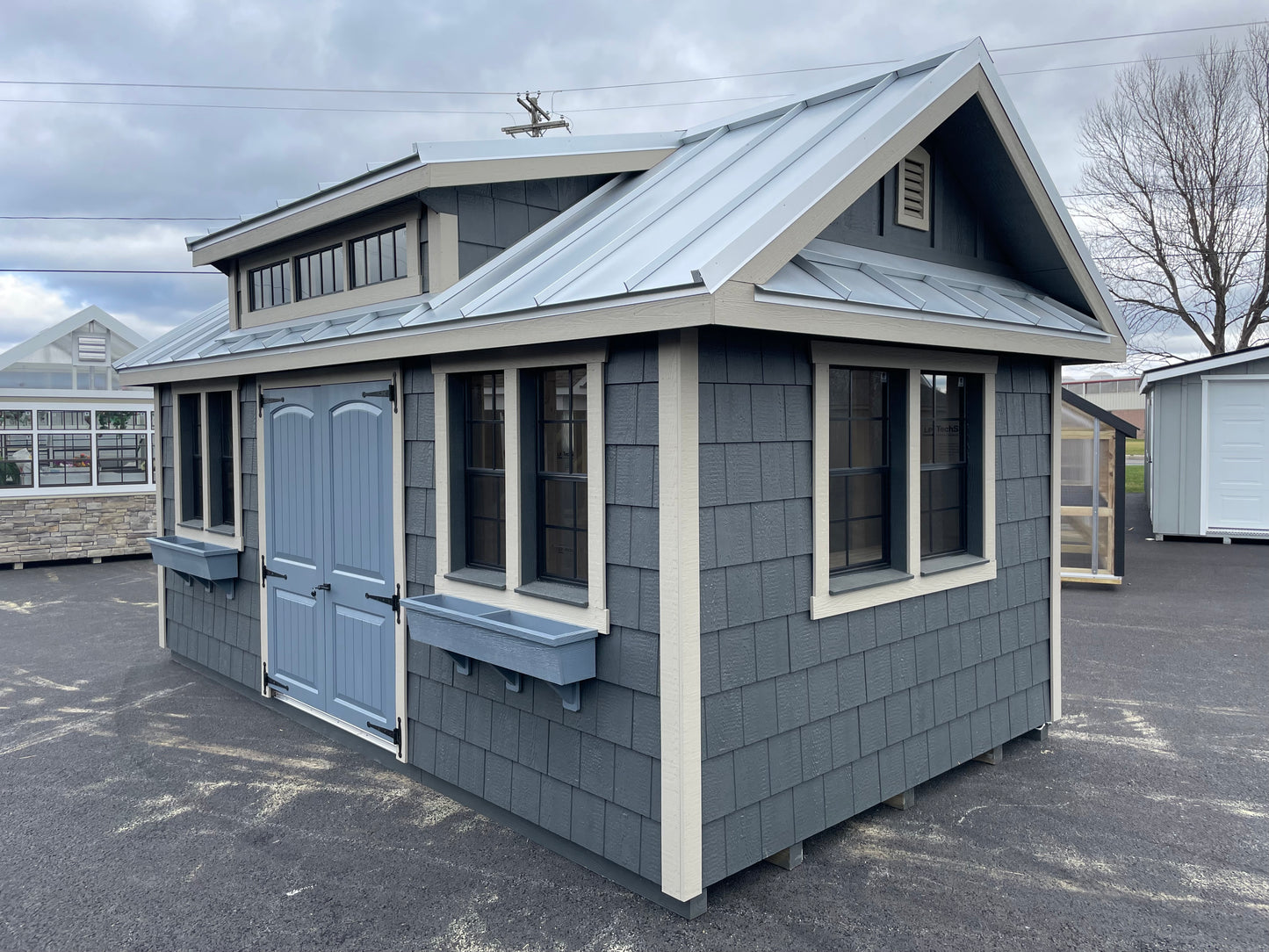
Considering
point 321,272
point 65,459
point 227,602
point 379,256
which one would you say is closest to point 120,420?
point 65,459

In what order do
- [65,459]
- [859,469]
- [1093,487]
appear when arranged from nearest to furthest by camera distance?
[859,469] → [1093,487] → [65,459]

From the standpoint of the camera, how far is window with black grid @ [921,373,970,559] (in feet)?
15.5

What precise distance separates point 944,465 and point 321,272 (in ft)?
13.4

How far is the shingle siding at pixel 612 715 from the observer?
11.5 feet

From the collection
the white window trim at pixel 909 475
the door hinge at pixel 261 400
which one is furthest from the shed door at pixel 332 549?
the white window trim at pixel 909 475

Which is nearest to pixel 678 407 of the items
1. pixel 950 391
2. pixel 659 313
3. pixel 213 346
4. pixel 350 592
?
pixel 659 313

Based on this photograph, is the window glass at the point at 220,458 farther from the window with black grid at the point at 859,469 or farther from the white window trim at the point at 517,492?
the window with black grid at the point at 859,469

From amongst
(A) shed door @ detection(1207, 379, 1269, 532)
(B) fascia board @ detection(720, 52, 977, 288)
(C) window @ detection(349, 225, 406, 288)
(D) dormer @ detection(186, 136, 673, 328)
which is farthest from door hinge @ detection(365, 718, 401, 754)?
(A) shed door @ detection(1207, 379, 1269, 532)

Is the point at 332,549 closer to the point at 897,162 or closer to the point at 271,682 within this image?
the point at 271,682

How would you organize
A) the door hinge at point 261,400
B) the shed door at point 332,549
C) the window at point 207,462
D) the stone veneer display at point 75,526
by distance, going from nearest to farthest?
1. the shed door at point 332,549
2. the door hinge at point 261,400
3. the window at point 207,462
4. the stone veneer display at point 75,526

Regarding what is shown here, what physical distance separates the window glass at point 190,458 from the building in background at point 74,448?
270 inches

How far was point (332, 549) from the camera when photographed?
213 inches

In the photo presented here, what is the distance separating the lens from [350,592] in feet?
17.2

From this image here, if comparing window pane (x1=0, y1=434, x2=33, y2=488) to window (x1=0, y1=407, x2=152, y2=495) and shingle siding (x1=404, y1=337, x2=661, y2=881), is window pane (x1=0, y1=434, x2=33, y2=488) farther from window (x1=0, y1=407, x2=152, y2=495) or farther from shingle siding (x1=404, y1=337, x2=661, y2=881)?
shingle siding (x1=404, y1=337, x2=661, y2=881)
